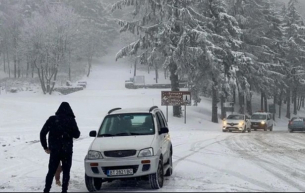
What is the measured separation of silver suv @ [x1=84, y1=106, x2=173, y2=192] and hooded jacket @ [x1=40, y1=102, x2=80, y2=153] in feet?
2.74

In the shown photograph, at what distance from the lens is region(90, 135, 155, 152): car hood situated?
31.1 ft

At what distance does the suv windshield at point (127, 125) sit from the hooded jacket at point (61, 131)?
5.43 feet

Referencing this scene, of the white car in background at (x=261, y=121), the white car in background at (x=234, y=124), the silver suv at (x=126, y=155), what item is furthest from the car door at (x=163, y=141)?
the white car in background at (x=261, y=121)

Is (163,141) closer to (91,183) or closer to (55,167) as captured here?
(91,183)

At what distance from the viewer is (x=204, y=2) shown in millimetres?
42531

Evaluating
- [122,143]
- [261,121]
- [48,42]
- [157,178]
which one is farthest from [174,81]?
[157,178]

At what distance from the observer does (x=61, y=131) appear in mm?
8859

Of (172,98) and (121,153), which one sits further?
(172,98)

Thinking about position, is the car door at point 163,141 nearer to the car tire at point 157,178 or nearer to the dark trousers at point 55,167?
the car tire at point 157,178

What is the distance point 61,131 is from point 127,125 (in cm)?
224

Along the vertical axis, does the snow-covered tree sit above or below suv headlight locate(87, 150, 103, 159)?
above

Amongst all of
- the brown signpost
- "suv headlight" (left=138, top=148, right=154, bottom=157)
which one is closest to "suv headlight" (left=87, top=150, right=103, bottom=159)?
"suv headlight" (left=138, top=148, right=154, bottom=157)

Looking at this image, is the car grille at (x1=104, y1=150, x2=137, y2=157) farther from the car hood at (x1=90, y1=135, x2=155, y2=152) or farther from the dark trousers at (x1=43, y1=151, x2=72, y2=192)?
the dark trousers at (x1=43, y1=151, x2=72, y2=192)

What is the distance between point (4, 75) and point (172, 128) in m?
58.4
